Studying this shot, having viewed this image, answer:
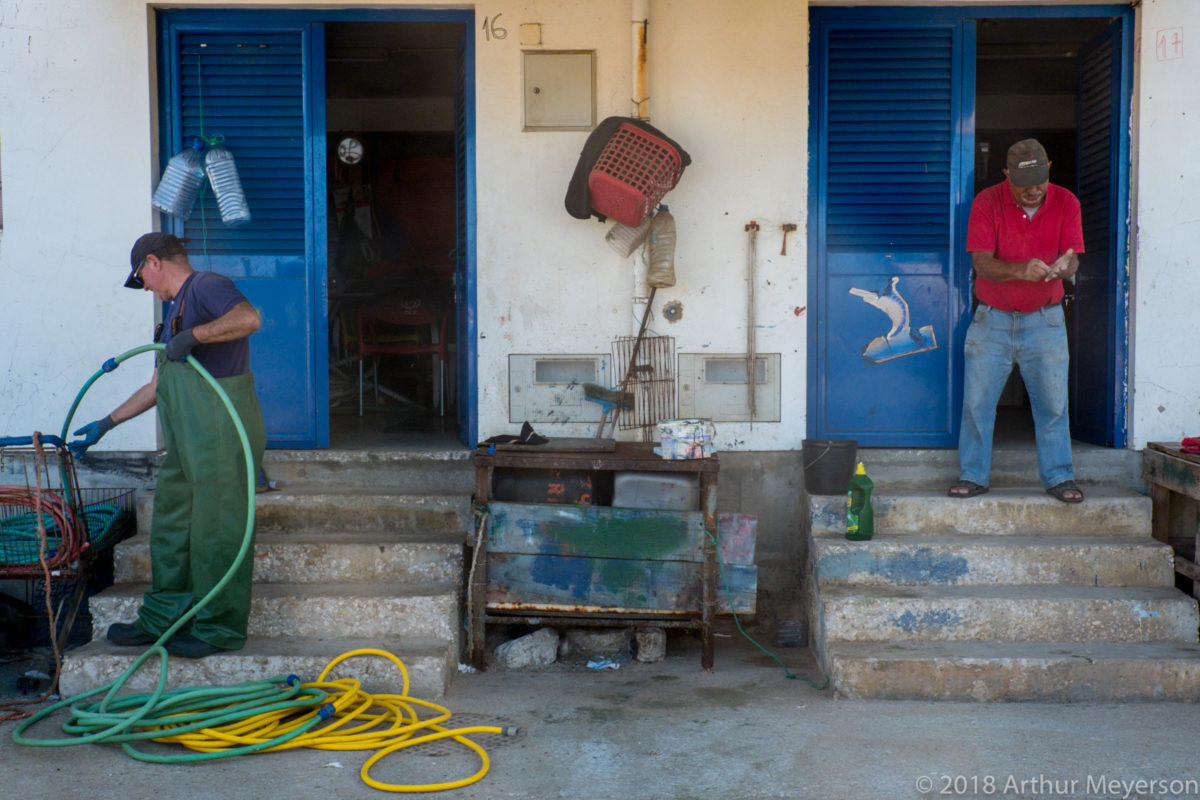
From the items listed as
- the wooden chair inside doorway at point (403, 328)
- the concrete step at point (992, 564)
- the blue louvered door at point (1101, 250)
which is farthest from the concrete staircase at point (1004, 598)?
the wooden chair inside doorway at point (403, 328)

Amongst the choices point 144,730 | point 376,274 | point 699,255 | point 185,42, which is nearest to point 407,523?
point 144,730

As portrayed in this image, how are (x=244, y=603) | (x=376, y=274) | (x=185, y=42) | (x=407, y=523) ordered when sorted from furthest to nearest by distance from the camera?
1. (x=376, y=274)
2. (x=185, y=42)
3. (x=407, y=523)
4. (x=244, y=603)

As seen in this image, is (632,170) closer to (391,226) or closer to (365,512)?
(365,512)

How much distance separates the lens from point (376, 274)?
1040 centimetres

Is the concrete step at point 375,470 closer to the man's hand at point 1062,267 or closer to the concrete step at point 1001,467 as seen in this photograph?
the concrete step at point 1001,467

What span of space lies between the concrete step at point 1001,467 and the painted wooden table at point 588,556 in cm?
140

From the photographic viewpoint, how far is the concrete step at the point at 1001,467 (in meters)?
5.92

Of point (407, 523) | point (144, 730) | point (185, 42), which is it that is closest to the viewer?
point (144, 730)

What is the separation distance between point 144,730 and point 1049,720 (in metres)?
3.62

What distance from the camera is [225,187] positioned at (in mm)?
5918

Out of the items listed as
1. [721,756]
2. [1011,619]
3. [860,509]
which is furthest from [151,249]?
[1011,619]

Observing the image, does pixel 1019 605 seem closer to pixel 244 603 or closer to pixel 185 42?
pixel 244 603

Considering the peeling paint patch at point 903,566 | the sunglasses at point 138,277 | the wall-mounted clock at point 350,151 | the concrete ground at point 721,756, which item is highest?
the wall-mounted clock at point 350,151

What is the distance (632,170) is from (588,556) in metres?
1.97
